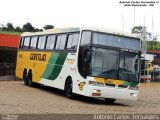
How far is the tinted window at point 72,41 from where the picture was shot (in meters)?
20.5

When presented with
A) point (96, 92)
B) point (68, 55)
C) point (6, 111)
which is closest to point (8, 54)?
point (68, 55)

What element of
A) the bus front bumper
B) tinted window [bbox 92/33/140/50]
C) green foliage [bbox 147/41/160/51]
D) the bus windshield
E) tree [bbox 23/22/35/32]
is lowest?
the bus front bumper

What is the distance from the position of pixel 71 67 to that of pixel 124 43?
2.68 m

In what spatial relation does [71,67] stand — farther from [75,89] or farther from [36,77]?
[36,77]

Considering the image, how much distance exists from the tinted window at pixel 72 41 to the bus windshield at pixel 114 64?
1767 mm

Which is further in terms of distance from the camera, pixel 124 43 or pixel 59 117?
pixel 124 43

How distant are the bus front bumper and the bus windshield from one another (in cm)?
50

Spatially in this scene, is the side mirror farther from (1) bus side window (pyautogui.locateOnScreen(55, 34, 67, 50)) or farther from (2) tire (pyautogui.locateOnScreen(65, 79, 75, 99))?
(1) bus side window (pyautogui.locateOnScreen(55, 34, 67, 50))

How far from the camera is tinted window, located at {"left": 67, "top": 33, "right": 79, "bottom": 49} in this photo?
67.4 ft

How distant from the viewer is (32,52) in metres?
27.3

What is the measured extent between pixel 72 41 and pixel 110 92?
336 cm

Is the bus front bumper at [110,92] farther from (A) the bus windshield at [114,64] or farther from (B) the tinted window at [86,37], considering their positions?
(B) the tinted window at [86,37]

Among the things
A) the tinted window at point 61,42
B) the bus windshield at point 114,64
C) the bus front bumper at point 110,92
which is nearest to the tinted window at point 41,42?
the tinted window at point 61,42

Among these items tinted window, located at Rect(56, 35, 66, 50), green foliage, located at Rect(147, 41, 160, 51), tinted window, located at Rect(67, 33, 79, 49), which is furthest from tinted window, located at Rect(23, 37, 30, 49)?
green foliage, located at Rect(147, 41, 160, 51)
